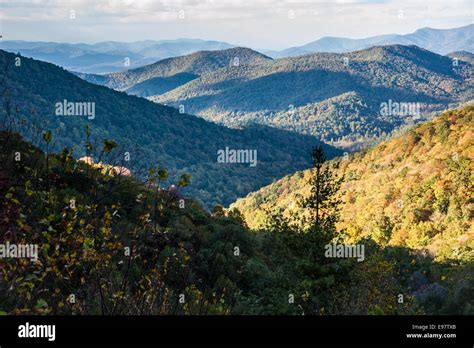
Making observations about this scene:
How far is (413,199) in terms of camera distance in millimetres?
56094

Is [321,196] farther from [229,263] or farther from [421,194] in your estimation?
[421,194]

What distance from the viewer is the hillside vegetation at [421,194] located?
44031 millimetres

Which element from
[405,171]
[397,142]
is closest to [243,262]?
[405,171]

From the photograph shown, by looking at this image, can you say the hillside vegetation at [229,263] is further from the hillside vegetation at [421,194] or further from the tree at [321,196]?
the hillside vegetation at [421,194]

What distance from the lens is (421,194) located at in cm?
5569

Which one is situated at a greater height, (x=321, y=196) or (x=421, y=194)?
(x=321, y=196)

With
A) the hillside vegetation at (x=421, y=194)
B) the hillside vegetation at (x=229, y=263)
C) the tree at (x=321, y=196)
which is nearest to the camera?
the hillside vegetation at (x=229, y=263)

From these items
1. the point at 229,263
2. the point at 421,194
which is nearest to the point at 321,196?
the point at 229,263

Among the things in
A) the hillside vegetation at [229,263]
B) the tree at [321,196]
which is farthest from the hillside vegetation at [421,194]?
the hillside vegetation at [229,263]

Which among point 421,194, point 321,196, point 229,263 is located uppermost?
point 321,196

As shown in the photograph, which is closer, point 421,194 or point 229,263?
point 229,263

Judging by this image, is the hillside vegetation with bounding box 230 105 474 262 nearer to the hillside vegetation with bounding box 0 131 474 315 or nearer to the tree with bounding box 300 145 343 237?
the tree with bounding box 300 145 343 237

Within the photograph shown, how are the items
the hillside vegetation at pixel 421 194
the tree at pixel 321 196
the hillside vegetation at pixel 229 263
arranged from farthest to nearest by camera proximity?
1. the hillside vegetation at pixel 421 194
2. the tree at pixel 321 196
3. the hillside vegetation at pixel 229 263
